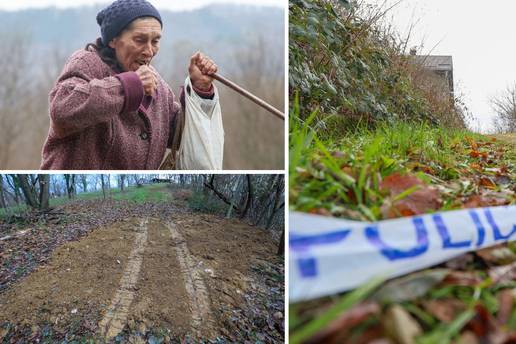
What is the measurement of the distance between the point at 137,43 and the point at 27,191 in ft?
2.14

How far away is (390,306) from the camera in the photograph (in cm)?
88

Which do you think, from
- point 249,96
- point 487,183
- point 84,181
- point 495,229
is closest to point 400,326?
point 495,229

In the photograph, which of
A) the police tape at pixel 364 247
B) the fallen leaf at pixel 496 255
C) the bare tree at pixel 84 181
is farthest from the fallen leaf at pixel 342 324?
the bare tree at pixel 84 181

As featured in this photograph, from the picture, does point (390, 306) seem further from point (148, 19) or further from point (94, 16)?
point (94, 16)

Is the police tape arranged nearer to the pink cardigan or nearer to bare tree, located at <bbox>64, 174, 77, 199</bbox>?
the pink cardigan

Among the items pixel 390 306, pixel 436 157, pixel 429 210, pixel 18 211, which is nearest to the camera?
pixel 390 306

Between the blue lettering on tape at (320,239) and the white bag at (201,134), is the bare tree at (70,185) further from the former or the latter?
the blue lettering on tape at (320,239)

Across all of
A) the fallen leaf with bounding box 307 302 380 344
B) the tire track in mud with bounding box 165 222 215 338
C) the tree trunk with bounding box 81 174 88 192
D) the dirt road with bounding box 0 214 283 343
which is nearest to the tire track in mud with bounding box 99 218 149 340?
the dirt road with bounding box 0 214 283 343

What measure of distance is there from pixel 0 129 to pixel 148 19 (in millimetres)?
518

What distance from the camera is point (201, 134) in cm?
137

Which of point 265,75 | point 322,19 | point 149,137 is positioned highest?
point 322,19

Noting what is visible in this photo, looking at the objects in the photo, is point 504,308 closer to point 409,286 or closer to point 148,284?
point 409,286

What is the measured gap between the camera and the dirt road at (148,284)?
54.9 inches

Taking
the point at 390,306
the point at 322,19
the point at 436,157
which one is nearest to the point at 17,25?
the point at 390,306
